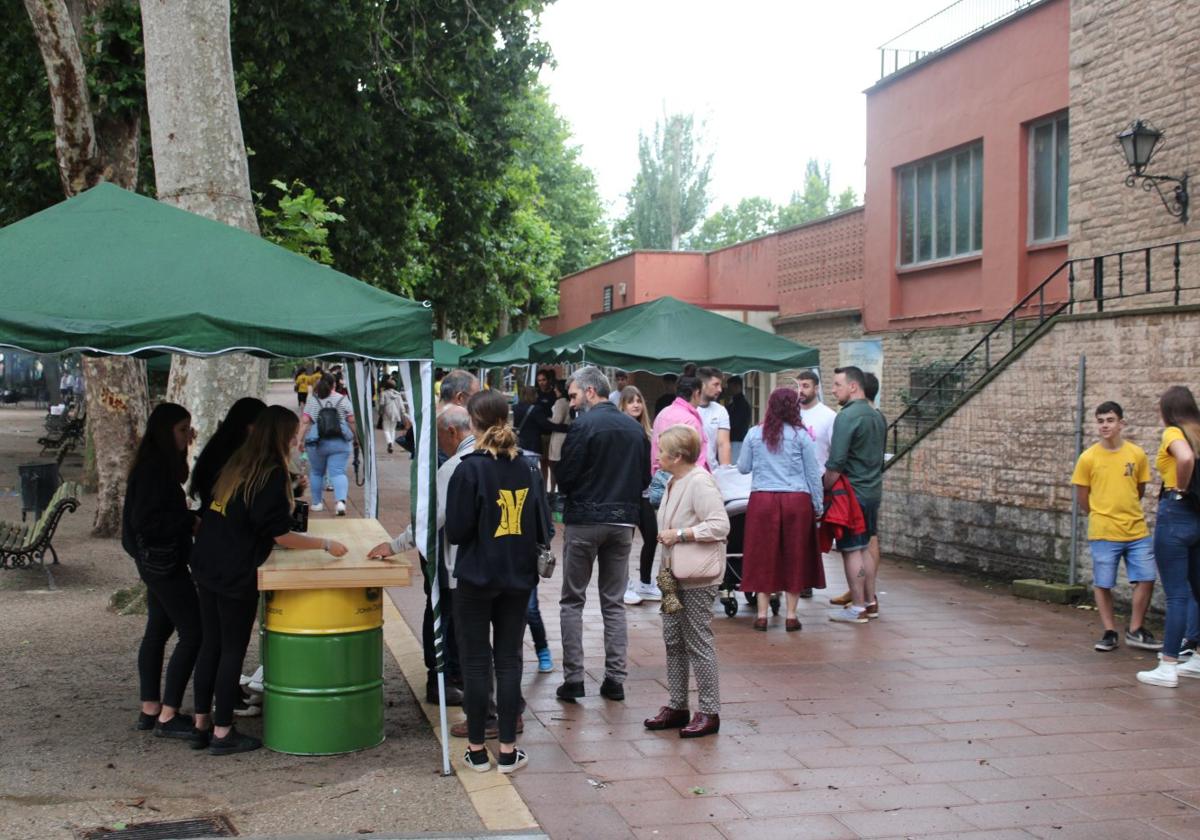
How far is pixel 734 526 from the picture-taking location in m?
9.55

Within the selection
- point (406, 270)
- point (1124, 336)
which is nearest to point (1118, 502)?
point (1124, 336)

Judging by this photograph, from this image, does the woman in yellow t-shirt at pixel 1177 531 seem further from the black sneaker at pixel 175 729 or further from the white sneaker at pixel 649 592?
the black sneaker at pixel 175 729

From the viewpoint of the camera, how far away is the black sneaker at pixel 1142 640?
8195mm

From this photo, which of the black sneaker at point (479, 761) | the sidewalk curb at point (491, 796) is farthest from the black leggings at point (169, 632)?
the black sneaker at point (479, 761)

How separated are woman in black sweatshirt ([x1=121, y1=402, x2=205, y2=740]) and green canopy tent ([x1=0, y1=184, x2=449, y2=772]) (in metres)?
0.49

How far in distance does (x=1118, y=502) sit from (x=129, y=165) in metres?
10.3

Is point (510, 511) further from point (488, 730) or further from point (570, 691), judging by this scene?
point (570, 691)

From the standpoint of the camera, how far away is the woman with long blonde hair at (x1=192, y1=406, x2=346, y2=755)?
18.9 feet

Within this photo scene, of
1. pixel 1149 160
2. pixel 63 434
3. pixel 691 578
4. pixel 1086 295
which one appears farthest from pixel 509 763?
pixel 63 434

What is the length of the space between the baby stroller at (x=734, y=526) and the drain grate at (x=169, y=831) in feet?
16.7

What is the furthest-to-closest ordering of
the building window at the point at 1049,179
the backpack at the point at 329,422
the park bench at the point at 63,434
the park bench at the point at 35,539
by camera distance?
the park bench at the point at 63,434
the building window at the point at 1049,179
the backpack at the point at 329,422
the park bench at the point at 35,539

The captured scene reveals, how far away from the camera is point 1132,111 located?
39.8 ft

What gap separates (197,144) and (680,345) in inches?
234

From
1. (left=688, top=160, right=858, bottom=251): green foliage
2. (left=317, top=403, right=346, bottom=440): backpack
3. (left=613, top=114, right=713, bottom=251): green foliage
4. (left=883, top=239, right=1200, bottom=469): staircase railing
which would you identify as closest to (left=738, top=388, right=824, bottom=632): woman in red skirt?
(left=883, top=239, right=1200, bottom=469): staircase railing
